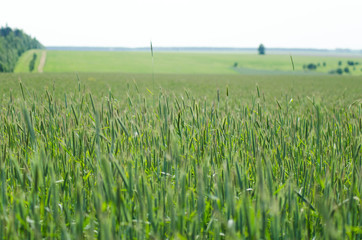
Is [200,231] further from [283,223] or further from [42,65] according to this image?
[42,65]

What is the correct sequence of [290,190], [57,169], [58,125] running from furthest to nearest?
[58,125] → [57,169] → [290,190]

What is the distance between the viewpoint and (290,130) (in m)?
2.42

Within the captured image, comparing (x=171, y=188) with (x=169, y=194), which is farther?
(x=171, y=188)

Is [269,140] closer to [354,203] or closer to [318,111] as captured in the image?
[318,111]

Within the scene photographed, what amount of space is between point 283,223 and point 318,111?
2.62ft

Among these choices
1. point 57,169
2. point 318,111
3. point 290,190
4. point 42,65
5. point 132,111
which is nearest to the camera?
point 290,190

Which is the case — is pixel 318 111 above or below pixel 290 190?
above

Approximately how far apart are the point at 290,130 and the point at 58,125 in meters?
1.67

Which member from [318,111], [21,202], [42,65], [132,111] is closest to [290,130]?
[318,111]

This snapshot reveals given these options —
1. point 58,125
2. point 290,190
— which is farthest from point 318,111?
point 58,125

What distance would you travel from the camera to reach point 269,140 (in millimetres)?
2131

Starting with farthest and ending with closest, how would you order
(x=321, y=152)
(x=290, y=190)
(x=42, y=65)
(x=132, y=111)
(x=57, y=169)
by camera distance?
(x=42, y=65)
(x=132, y=111)
(x=321, y=152)
(x=57, y=169)
(x=290, y=190)

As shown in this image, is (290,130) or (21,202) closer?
(21,202)

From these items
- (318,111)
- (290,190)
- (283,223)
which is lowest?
(283,223)
